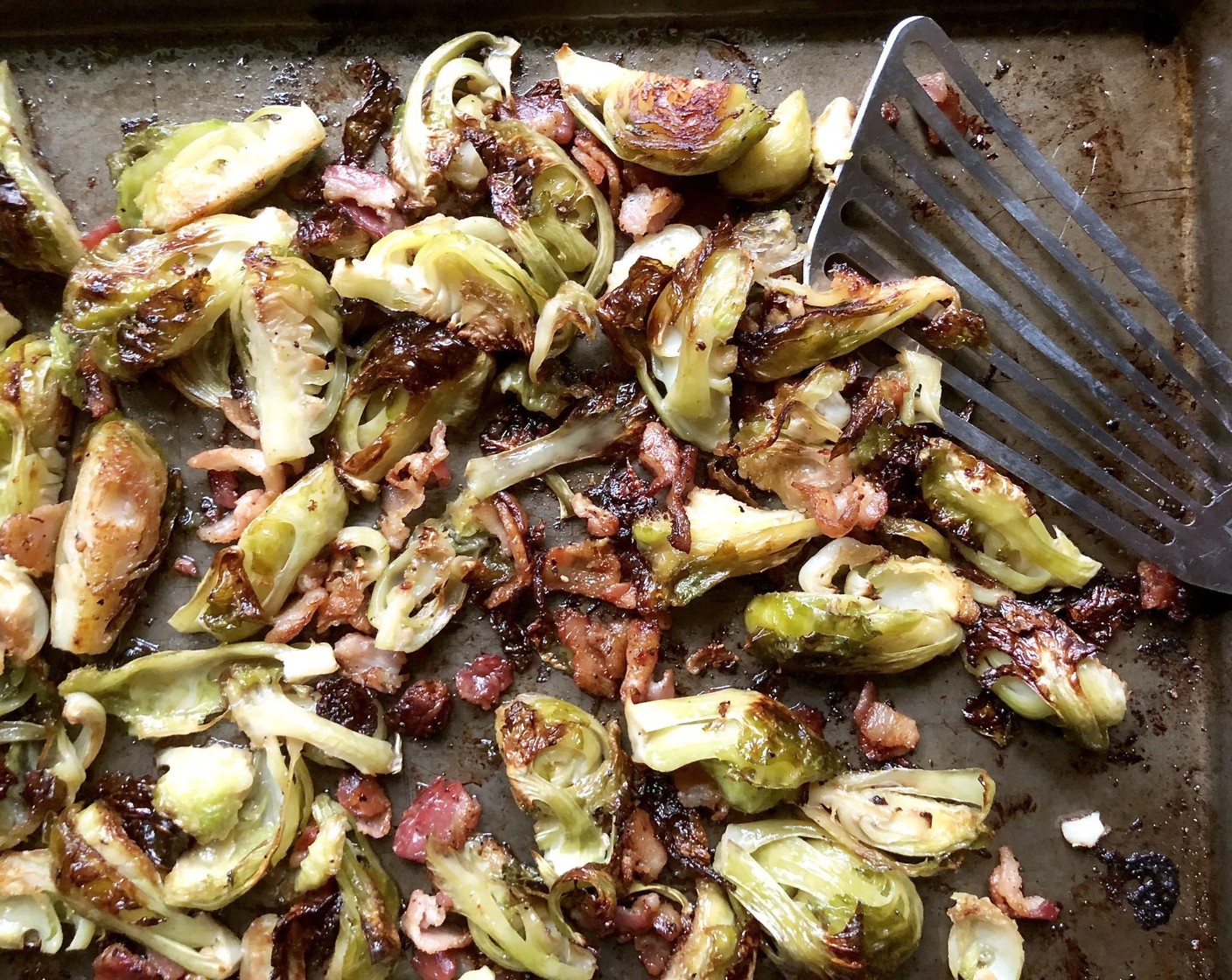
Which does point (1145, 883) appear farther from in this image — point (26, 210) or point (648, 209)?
point (26, 210)

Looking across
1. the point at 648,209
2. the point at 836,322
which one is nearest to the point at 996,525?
the point at 836,322

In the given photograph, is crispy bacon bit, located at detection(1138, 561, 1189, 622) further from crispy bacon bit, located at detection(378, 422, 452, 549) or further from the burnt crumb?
crispy bacon bit, located at detection(378, 422, 452, 549)

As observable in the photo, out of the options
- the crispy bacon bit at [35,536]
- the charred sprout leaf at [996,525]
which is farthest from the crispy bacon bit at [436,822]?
the charred sprout leaf at [996,525]

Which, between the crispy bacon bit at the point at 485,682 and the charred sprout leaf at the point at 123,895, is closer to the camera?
the charred sprout leaf at the point at 123,895

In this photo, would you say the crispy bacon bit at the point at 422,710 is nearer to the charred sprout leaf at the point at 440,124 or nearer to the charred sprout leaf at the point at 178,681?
the charred sprout leaf at the point at 178,681

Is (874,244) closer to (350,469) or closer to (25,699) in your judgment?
(350,469)

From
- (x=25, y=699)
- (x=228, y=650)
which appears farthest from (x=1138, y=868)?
(x=25, y=699)
